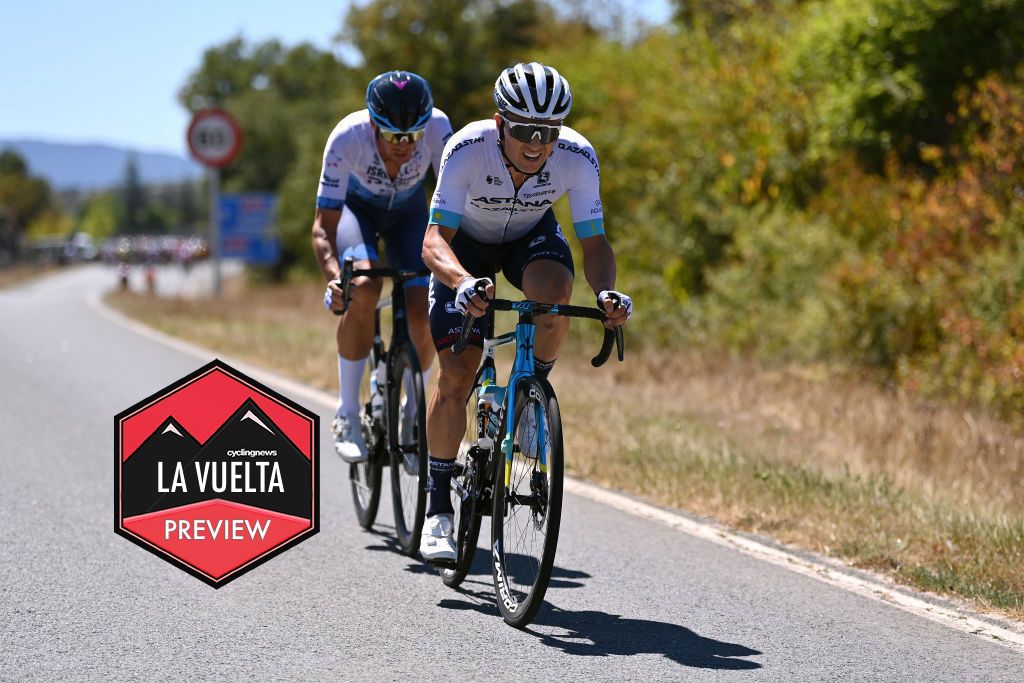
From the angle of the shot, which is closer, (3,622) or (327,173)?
(3,622)

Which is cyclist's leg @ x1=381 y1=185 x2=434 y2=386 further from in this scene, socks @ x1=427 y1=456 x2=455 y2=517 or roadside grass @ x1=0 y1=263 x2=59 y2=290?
roadside grass @ x1=0 y1=263 x2=59 y2=290

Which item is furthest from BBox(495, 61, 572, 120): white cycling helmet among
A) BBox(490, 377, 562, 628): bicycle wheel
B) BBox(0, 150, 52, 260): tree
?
BBox(0, 150, 52, 260): tree

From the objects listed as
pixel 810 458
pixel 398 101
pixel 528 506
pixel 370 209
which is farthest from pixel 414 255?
pixel 810 458

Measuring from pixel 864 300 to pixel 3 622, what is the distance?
906 centimetres

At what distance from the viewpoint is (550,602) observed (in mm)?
5582

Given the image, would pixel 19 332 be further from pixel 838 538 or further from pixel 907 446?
pixel 838 538

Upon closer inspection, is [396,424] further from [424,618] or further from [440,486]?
[424,618]

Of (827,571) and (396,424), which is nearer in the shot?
(827,571)

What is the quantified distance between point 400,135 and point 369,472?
1.73 meters

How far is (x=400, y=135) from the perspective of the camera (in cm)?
648

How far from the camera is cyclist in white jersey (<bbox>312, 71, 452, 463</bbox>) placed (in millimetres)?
6504

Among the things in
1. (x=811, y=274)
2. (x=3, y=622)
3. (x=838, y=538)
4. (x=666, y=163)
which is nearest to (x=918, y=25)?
(x=811, y=274)

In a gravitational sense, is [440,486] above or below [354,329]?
below

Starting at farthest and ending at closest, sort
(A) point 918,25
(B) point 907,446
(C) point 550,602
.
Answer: (A) point 918,25, (B) point 907,446, (C) point 550,602
